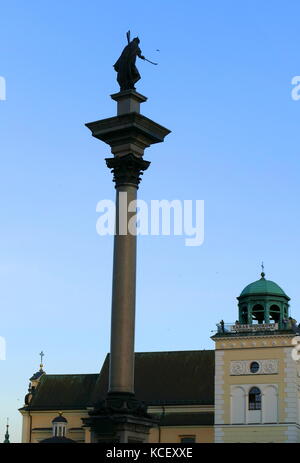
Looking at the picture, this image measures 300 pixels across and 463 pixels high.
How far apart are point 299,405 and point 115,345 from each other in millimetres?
39493

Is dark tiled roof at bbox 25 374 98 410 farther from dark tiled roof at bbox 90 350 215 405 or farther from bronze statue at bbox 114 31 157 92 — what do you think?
bronze statue at bbox 114 31 157 92

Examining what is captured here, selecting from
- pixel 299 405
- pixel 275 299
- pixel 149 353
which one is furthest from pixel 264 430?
pixel 149 353

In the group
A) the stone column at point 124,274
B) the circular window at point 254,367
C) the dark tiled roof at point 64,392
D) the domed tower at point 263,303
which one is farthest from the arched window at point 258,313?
the stone column at point 124,274

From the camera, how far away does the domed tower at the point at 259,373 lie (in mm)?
70562

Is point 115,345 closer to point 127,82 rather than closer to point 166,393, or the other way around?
point 127,82

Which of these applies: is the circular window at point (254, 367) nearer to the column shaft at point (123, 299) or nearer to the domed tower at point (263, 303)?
the domed tower at point (263, 303)

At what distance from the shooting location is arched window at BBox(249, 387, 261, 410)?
71.4 meters

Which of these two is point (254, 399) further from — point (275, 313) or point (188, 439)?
point (188, 439)

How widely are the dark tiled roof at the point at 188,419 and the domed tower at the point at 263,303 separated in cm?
1057

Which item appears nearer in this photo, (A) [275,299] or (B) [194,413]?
(A) [275,299]

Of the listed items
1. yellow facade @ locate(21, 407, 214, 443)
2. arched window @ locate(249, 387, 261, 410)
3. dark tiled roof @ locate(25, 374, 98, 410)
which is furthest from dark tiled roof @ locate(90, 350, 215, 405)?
arched window @ locate(249, 387, 261, 410)

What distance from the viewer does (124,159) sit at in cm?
3572

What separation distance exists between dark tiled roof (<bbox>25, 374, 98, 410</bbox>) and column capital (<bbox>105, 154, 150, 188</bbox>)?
5394 centimetres

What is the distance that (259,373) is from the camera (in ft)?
235
